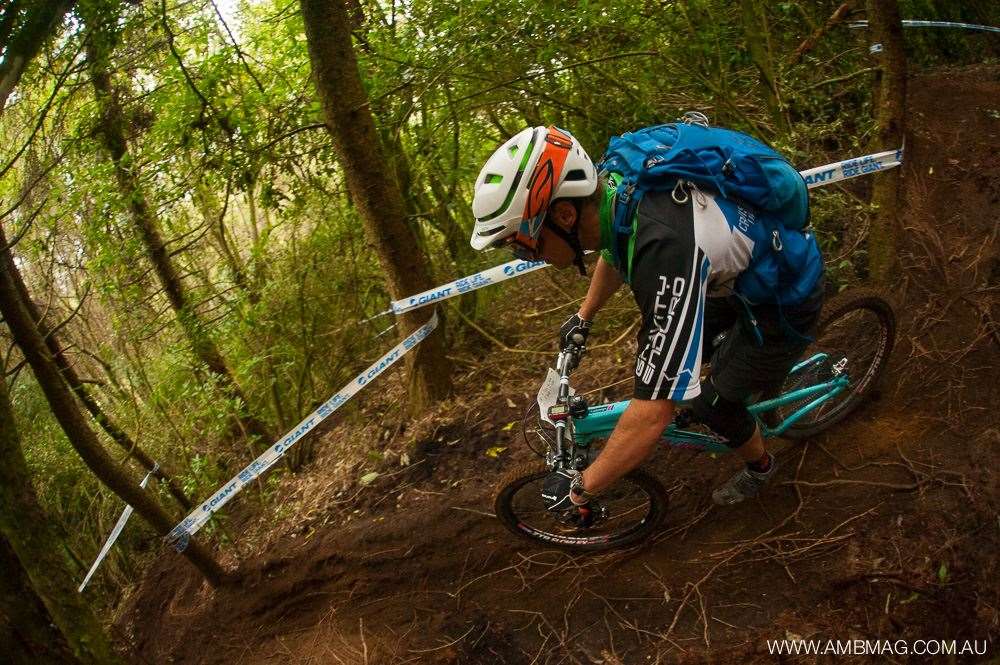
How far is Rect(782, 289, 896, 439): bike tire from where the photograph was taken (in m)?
3.81

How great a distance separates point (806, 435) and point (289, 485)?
4397mm

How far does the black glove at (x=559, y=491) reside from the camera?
9.85 ft

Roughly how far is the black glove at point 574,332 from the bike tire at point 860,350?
136 cm

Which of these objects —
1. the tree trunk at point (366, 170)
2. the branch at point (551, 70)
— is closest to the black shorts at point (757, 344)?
the tree trunk at point (366, 170)

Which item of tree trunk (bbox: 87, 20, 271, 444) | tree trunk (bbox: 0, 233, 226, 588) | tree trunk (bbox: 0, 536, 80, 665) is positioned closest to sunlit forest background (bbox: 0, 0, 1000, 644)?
tree trunk (bbox: 87, 20, 271, 444)

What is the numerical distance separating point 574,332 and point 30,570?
259 cm

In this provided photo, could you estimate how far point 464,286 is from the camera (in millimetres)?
5062

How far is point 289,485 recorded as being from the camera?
625cm

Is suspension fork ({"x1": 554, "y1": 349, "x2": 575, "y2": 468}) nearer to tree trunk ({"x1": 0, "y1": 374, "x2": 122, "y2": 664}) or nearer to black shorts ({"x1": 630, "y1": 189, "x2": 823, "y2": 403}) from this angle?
black shorts ({"x1": 630, "y1": 189, "x2": 823, "y2": 403})

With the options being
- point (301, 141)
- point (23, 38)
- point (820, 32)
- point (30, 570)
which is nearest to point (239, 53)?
point (301, 141)

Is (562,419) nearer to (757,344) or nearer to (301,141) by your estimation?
(757,344)

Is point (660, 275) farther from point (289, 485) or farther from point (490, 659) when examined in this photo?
point (289, 485)

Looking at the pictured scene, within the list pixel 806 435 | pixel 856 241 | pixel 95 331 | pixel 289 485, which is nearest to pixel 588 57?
pixel 856 241

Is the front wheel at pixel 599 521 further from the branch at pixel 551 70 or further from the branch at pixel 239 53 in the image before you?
the branch at pixel 239 53
